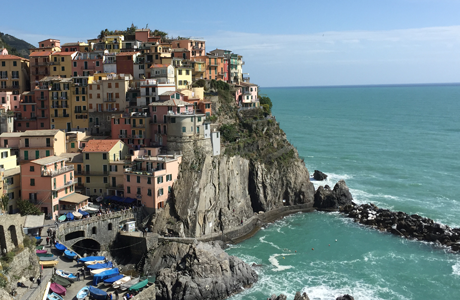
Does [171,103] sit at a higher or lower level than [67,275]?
higher

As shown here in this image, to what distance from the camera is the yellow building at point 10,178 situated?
5405 cm

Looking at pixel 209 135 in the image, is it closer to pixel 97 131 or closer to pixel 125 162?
pixel 125 162

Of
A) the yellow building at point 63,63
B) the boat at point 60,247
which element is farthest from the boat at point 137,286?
the yellow building at point 63,63

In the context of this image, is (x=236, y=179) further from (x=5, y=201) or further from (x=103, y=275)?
(x=5, y=201)

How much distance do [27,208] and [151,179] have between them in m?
13.9

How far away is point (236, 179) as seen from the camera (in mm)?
68688

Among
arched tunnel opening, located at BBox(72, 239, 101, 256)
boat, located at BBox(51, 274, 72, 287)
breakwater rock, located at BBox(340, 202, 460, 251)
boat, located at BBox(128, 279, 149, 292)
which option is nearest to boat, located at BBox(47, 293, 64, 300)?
boat, located at BBox(51, 274, 72, 287)

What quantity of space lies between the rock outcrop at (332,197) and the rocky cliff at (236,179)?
4.20ft

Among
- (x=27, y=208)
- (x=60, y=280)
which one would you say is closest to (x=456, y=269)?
(x=60, y=280)

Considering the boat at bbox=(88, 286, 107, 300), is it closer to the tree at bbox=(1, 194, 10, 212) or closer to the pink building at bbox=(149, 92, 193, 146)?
the tree at bbox=(1, 194, 10, 212)

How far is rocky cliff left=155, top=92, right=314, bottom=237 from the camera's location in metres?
60.2

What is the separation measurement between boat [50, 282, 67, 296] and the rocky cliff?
17636 mm

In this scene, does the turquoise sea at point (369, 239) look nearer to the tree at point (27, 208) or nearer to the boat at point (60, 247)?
the boat at point (60, 247)

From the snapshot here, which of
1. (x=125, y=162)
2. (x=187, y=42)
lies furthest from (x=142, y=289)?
(x=187, y=42)
